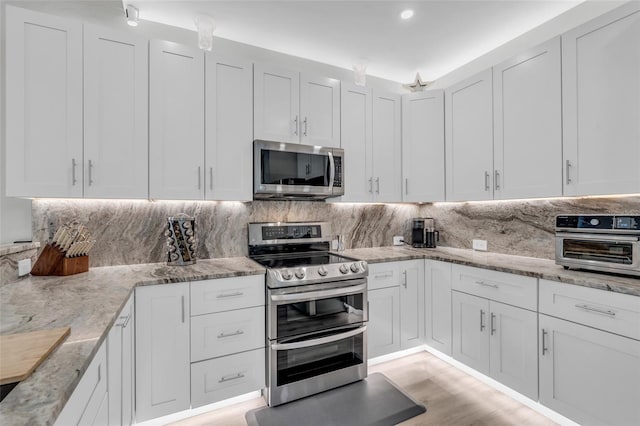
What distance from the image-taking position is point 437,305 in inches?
103

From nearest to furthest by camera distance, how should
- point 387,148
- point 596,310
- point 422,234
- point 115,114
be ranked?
point 596,310, point 115,114, point 387,148, point 422,234

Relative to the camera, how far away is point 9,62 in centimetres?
169

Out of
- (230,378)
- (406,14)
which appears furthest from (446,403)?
(406,14)

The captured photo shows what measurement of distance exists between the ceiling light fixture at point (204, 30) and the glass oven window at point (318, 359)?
91.3 inches

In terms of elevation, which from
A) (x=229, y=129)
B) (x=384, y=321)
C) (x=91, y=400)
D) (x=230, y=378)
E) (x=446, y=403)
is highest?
(x=229, y=129)

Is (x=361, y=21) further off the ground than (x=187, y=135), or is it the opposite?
(x=361, y=21)

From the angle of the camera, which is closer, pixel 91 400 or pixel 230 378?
pixel 91 400

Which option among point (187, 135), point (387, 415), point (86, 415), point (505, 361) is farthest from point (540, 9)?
point (86, 415)

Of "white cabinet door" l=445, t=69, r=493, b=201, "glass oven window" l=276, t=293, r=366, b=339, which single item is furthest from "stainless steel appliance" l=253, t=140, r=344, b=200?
"white cabinet door" l=445, t=69, r=493, b=201

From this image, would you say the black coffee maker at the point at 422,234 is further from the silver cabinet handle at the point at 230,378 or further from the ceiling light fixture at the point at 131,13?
→ the ceiling light fixture at the point at 131,13

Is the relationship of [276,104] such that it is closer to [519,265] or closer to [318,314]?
[318,314]

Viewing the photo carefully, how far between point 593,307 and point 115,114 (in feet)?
9.89

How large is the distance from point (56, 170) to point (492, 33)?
134 inches

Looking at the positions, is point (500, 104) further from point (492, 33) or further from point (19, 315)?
point (19, 315)
